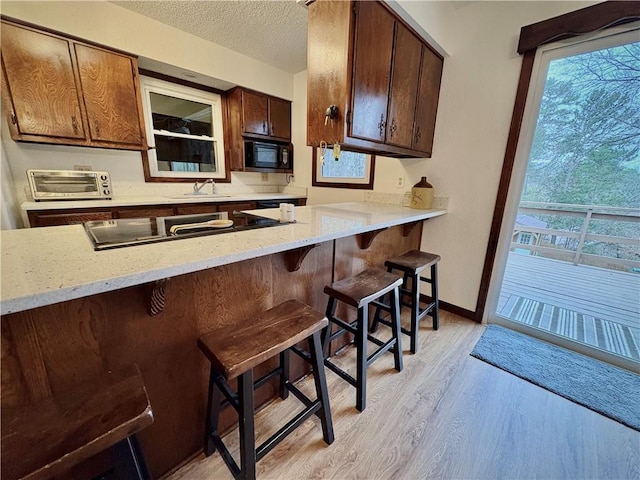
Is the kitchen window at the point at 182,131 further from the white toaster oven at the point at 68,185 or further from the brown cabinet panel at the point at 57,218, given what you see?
the brown cabinet panel at the point at 57,218

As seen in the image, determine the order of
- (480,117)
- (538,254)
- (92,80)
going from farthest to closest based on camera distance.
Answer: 1. (538,254)
2. (92,80)
3. (480,117)

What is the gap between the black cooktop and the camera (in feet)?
3.20

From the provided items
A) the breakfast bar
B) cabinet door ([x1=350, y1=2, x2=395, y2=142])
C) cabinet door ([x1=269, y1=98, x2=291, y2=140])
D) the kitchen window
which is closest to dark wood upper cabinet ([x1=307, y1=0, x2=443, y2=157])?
cabinet door ([x1=350, y1=2, x2=395, y2=142])

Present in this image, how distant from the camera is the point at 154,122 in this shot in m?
2.98

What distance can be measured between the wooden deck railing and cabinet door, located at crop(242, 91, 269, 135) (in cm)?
308

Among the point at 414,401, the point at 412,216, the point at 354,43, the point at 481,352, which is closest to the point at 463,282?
the point at 481,352

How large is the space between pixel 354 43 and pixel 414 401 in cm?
209

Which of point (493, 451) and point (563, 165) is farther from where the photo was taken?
point (563, 165)

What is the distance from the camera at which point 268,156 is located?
11.7ft

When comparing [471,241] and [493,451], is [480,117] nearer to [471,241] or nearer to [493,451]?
[471,241]

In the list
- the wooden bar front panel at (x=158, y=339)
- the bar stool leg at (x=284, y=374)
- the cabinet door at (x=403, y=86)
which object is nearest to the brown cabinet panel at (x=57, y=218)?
the wooden bar front panel at (x=158, y=339)

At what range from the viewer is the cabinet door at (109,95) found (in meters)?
2.25

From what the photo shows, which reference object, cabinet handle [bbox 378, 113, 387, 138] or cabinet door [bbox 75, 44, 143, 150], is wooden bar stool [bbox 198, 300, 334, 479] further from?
cabinet door [bbox 75, 44, 143, 150]

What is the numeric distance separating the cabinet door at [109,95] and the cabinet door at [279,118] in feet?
5.17
